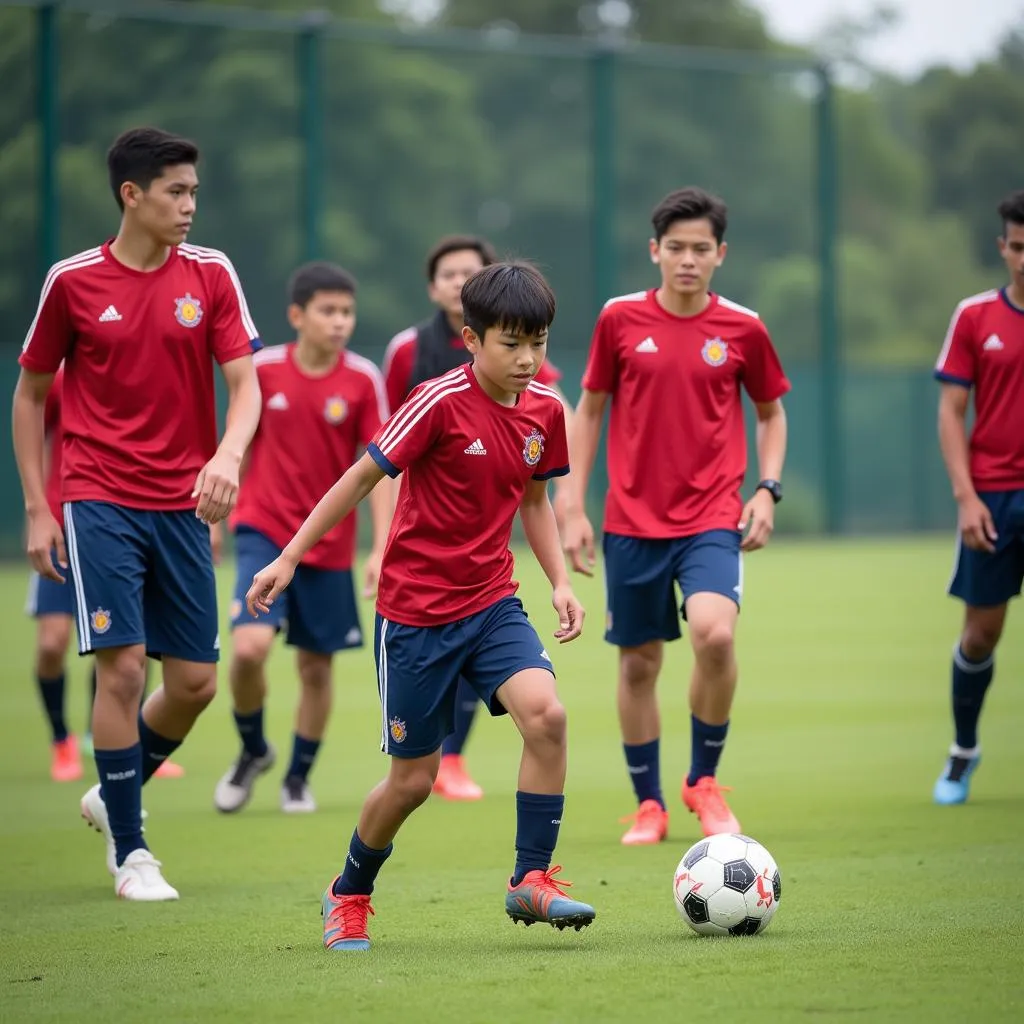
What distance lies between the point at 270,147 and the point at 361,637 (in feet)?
61.1

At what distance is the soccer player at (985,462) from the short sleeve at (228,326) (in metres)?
3.13

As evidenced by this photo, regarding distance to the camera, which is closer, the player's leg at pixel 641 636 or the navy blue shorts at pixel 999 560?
the player's leg at pixel 641 636

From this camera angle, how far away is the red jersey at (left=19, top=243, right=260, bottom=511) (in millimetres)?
6215

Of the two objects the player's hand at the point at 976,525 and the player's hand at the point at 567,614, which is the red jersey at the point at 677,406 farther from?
the player's hand at the point at 567,614

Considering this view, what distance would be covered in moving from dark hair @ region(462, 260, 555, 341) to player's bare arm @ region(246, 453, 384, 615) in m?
0.52

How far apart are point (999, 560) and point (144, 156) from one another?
401 cm

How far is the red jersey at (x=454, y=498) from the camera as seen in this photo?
5.22 meters

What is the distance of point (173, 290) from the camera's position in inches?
249

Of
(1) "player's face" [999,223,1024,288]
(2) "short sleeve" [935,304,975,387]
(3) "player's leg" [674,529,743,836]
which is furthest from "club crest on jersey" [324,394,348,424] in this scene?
(1) "player's face" [999,223,1024,288]

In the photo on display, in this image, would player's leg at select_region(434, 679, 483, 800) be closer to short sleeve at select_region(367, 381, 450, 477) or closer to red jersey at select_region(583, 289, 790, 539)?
red jersey at select_region(583, 289, 790, 539)

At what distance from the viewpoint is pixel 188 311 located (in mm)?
6336

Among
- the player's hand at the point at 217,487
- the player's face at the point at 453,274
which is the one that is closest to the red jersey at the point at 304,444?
the player's face at the point at 453,274

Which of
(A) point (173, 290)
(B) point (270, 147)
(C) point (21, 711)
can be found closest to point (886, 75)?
(B) point (270, 147)

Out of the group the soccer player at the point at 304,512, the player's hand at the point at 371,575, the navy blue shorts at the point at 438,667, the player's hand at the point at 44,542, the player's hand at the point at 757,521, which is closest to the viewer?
the navy blue shorts at the point at 438,667
